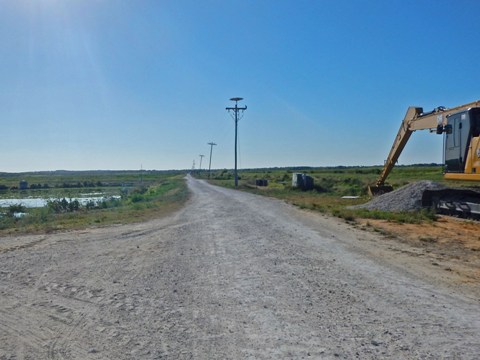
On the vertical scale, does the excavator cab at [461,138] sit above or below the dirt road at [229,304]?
above

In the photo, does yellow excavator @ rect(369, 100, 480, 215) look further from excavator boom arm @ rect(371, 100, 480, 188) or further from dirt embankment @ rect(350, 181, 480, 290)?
dirt embankment @ rect(350, 181, 480, 290)

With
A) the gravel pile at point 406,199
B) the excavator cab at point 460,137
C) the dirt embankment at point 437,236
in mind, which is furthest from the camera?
the gravel pile at point 406,199

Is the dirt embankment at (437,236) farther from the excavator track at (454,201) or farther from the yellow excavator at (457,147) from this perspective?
the yellow excavator at (457,147)

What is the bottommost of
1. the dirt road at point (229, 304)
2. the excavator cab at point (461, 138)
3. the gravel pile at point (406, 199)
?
the dirt road at point (229, 304)

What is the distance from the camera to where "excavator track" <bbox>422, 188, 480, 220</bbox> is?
1619cm

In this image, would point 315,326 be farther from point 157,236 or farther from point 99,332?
point 157,236

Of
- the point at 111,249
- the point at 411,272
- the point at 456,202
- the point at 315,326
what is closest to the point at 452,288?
the point at 411,272

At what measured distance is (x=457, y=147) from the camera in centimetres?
1509

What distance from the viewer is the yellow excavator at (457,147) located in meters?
14.2

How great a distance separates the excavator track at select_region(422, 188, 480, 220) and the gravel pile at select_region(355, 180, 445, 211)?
1.25ft

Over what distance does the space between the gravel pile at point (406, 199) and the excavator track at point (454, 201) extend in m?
0.38

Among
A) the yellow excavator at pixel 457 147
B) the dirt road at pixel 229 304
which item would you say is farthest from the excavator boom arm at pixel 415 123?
the dirt road at pixel 229 304

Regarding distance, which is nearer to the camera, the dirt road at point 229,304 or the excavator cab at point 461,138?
the dirt road at point 229,304

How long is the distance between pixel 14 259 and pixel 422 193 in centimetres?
1539
